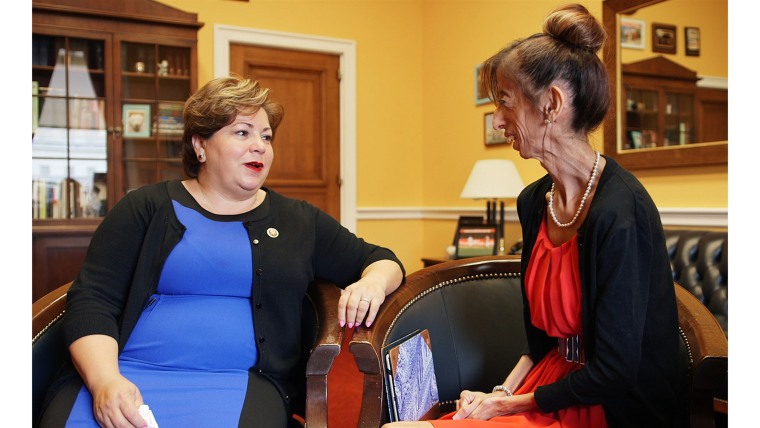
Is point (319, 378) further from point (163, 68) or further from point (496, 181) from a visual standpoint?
point (163, 68)

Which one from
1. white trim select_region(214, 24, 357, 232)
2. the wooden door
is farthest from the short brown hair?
white trim select_region(214, 24, 357, 232)

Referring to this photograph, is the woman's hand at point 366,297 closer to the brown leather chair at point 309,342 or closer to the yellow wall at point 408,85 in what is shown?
Answer: the brown leather chair at point 309,342

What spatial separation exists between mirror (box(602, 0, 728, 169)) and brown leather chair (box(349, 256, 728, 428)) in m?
2.08

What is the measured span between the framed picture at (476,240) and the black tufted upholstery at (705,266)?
4.95ft

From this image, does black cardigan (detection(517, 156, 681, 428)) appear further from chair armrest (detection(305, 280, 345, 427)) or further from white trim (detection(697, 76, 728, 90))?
white trim (detection(697, 76, 728, 90))

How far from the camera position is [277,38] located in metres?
5.46

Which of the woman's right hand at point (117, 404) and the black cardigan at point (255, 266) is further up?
the black cardigan at point (255, 266)

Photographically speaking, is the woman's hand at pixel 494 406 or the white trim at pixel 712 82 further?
the white trim at pixel 712 82

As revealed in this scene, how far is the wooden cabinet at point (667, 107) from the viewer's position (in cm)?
344

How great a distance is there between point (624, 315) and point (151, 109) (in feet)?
13.4

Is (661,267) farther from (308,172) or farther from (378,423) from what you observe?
(308,172)

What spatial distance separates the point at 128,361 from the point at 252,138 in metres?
0.72

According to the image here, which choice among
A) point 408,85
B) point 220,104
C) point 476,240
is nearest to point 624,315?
point 220,104

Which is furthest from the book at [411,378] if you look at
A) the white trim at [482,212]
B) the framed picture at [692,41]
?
the framed picture at [692,41]
